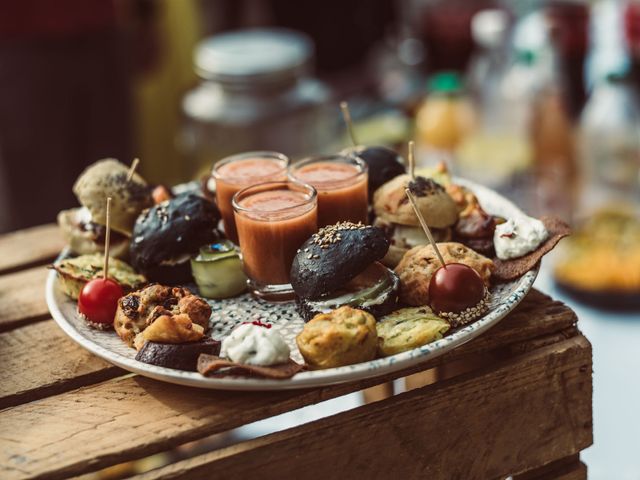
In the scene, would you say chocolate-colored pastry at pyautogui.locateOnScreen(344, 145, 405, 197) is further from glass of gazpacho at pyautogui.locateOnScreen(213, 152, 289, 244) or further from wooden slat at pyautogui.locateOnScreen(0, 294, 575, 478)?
wooden slat at pyautogui.locateOnScreen(0, 294, 575, 478)

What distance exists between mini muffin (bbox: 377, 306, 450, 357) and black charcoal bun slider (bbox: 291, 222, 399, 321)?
2.2 inches

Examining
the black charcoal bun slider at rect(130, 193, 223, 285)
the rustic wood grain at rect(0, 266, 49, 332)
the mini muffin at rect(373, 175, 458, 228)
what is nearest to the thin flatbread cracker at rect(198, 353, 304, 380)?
the black charcoal bun slider at rect(130, 193, 223, 285)

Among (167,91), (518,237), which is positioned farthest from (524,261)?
(167,91)

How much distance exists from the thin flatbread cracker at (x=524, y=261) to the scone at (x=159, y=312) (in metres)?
0.60

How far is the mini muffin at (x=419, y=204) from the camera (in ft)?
5.78

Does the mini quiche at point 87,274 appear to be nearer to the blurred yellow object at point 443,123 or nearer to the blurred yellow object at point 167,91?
the blurred yellow object at point 443,123

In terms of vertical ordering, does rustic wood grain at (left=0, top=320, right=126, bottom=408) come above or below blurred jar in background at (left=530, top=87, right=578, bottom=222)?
above

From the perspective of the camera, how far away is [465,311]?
1529 millimetres

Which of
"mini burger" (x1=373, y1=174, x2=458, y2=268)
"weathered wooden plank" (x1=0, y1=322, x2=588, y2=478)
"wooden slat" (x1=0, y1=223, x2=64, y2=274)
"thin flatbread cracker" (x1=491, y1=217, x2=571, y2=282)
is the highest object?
"mini burger" (x1=373, y1=174, x2=458, y2=268)

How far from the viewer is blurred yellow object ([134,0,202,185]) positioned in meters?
4.81

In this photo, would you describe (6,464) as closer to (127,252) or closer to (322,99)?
(127,252)

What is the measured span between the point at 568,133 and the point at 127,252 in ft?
7.08

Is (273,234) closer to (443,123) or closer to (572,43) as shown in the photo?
(443,123)

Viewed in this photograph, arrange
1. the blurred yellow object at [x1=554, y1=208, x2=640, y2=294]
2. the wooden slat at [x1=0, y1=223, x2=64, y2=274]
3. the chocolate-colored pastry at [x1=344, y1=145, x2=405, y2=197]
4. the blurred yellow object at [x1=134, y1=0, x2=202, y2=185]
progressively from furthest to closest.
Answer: the blurred yellow object at [x1=134, y1=0, x2=202, y2=185] → the blurred yellow object at [x1=554, y1=208, x2=640, y2=294] → the wooden slat at [x1=0, y1=223, x2=64, y2=274] → the chocolate-colored pastry at [x1=344, y1=145, x2=405, y2=197]
